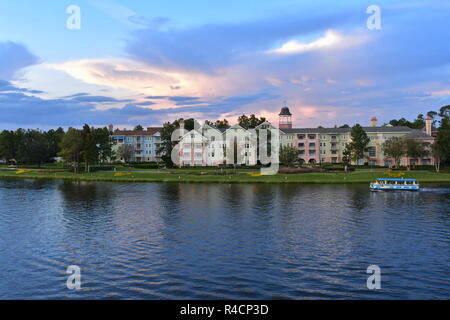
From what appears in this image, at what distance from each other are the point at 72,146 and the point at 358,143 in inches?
3495

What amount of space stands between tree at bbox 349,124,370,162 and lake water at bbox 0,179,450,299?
2863 inches

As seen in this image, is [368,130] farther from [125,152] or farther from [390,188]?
[125,152]

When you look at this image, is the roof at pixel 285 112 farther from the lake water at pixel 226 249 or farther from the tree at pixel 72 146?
the lake water at pixel 226 249

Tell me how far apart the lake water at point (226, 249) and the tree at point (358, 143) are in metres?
72.7

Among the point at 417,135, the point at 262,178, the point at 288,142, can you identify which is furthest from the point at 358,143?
the point at 262,178

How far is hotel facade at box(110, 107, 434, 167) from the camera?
127625 mm

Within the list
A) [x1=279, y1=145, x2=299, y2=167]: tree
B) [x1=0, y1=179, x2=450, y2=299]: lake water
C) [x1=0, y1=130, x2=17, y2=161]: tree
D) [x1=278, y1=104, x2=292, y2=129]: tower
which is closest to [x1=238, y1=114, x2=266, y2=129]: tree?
[x1=278, y1=104, x2=292, y2=129]: tower

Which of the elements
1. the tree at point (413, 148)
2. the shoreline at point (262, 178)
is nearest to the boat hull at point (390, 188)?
the shoreline at point (262, 178)

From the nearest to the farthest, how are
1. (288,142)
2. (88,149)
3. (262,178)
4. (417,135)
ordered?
1. (262,178)
2. (88,149)
3. (417,135)
4. (288,142)

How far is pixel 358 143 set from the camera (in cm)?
12312

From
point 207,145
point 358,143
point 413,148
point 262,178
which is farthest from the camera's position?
point 207,145

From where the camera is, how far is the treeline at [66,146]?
112 meters
